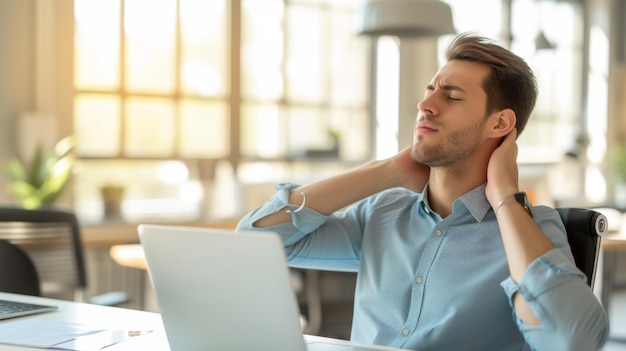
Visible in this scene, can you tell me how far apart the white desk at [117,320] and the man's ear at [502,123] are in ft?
2.01

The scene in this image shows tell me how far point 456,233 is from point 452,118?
252 millimetres

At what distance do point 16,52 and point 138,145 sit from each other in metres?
0.94

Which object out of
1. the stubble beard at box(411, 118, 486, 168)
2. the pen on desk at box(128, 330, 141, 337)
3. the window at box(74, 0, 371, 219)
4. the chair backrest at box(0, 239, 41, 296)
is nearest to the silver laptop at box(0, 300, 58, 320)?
the pen on desk at box(128, 330, 141, 337)

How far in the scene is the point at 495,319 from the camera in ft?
5.56

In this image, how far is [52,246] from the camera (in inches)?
112

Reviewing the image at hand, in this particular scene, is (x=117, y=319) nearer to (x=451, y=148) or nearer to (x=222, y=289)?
(x=222, y=289)

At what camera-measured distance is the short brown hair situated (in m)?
1.87

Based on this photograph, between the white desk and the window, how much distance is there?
2946 mm

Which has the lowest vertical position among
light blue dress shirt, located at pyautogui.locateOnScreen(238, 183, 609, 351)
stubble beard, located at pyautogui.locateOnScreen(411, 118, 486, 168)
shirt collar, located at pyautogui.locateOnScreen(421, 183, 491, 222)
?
light blue dress shirt, located at pyautogui.locateOnScreen(238, 183, 609, 351)

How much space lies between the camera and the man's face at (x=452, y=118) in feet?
6.04

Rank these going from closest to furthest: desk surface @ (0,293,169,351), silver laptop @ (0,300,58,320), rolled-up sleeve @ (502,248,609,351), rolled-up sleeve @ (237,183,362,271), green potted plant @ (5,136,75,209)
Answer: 1. rolled-up sleeve @ (502,248,609,351)
2. desk surface @ (0,293,169,351)
3. silver laptop @ (0,300,58,320)
4. rolled-up sleeve @ (237,183,362,271)
5. green potted plant @ (5,136,75,209)

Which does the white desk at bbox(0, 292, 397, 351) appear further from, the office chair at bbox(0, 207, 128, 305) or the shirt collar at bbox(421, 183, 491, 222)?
the office chair at bbox(0, 207, 128, 305)

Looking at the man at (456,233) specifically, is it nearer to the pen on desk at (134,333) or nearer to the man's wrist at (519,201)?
the man's wrist at (519,201)

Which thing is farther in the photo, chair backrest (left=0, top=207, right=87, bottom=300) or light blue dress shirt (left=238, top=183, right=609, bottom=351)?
chair backrest (left=0, top=207, right=87, bottom=300)
